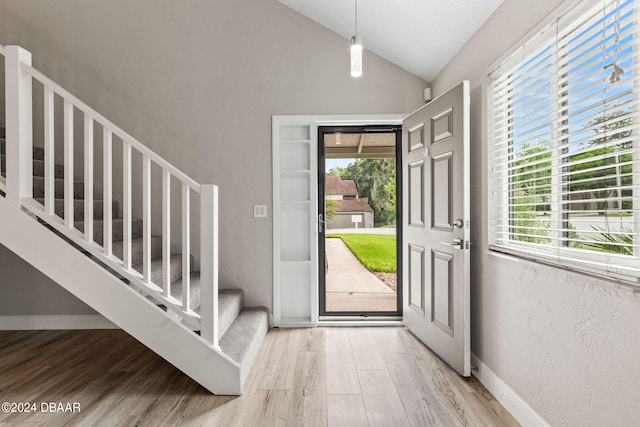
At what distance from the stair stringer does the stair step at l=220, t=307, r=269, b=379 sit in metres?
0.16

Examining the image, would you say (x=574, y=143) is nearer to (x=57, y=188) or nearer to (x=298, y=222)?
(x=298, y=222)

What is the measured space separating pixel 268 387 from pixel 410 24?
9.09 feet

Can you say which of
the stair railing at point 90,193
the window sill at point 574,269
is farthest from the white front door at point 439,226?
the stair railing at point 90,193

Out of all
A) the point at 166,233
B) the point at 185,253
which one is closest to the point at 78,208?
the point at 166,233

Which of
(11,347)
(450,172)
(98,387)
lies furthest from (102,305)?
(450,172)

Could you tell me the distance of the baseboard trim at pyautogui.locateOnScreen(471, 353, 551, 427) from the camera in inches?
70.1

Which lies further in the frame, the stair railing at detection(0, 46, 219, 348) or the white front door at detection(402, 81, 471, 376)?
the white front door at detection(402, 81, 471, 376)

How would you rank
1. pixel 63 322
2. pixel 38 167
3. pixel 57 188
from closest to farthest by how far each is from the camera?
pixel 38 167
pixel 57 188
pixel 63 322

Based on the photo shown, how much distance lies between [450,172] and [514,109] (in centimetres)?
59

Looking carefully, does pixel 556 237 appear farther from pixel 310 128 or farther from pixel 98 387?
pixel 98 387

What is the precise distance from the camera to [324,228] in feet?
11.4

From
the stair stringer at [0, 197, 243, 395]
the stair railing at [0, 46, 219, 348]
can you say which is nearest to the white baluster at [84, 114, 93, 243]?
the stair railing at [0, 46, 219, 348]

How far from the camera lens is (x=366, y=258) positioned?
144 inches

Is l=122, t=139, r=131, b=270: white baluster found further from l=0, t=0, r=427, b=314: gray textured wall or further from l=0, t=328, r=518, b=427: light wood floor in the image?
l=0, t=0, r=427, b=314: gray textured wall
